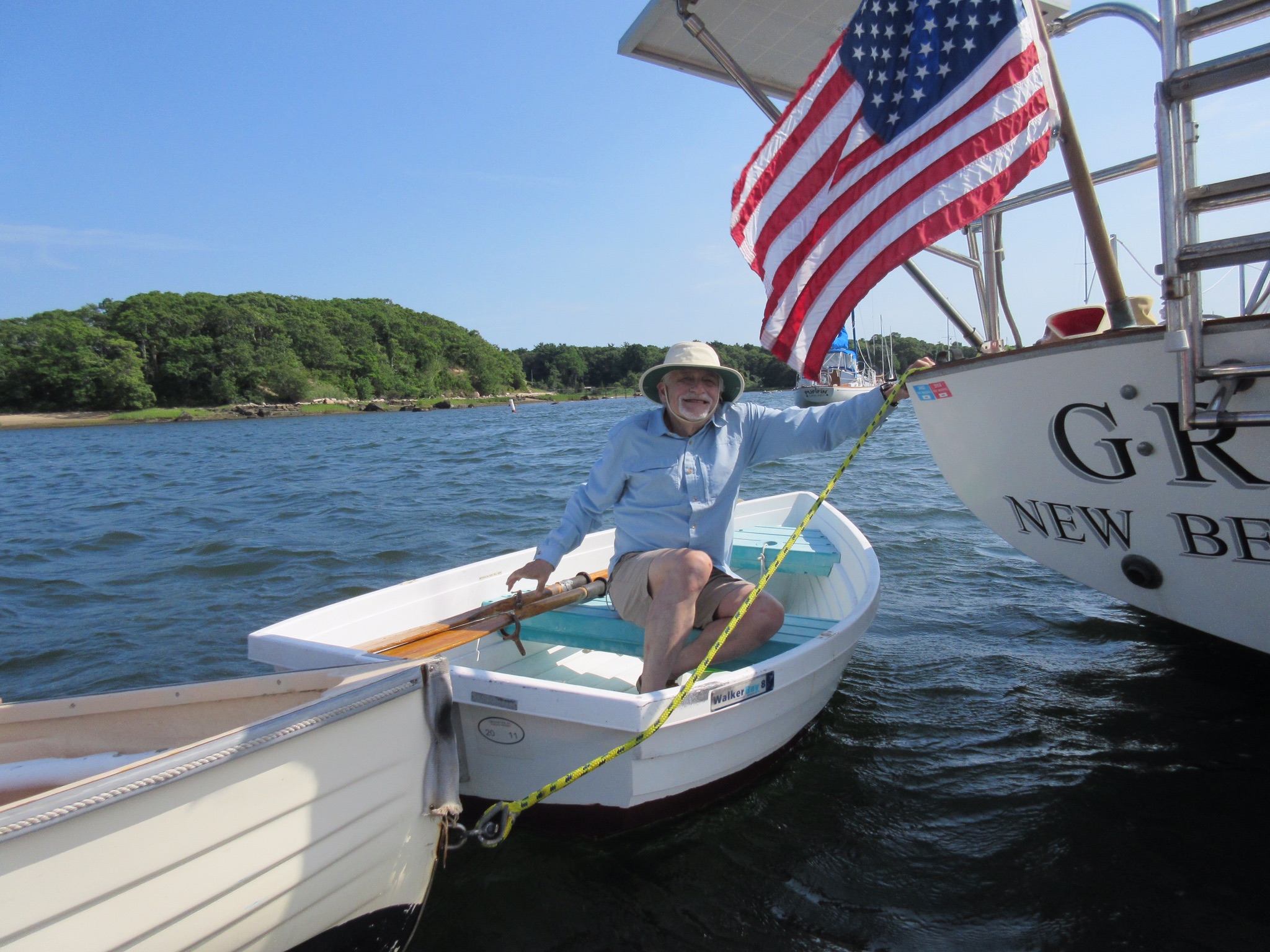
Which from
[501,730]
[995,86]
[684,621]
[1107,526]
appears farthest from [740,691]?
[995,86]

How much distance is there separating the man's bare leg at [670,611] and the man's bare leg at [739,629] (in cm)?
10

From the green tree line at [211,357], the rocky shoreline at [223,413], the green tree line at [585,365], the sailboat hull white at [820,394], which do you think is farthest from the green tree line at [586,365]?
the sailboat hull white at [820,394]

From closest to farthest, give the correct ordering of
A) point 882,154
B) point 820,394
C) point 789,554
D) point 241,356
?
point 882,154 → point 789,554 → point 820,394 → point 241,356

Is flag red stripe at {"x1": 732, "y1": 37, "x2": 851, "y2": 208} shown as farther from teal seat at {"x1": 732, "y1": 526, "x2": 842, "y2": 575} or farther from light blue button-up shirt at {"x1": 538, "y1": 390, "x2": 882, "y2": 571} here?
teal seat at {"x1": 732, "y1": 526, "x2": 842, "y2": 575}

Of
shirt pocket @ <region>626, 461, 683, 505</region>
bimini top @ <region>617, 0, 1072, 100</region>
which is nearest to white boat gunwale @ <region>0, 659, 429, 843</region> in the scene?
shirt pocket @ <region>626, 461, 683, 505</region>

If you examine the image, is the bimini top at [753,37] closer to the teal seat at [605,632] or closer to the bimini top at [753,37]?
the bimini top at [753,37]

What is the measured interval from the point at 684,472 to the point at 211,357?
75.6m

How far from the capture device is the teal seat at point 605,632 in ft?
10.7

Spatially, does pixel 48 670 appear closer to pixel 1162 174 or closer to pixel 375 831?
pixel 375 831

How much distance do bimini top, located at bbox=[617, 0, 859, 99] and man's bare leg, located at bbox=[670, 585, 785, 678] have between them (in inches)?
169

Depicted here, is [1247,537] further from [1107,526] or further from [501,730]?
[501,730]

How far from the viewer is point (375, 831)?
6.68 ft

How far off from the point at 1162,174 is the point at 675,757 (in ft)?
8.91

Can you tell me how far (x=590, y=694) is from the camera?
2391 millimetres
